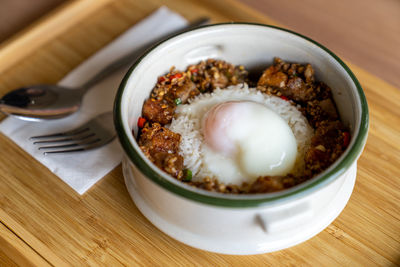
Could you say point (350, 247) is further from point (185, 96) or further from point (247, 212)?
point (185, 96)

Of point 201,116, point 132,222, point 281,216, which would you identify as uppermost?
point 281,216

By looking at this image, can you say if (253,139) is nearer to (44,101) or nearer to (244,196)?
(244,196)

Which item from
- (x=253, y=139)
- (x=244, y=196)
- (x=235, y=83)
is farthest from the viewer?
(x=235, y=83)

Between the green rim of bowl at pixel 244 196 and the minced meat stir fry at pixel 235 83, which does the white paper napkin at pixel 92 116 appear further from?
the green rim of bowl at pixel 244 196

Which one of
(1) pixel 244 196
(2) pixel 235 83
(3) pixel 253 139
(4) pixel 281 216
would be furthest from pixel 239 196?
(2) pixel 235 83

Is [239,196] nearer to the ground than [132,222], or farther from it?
farther from it

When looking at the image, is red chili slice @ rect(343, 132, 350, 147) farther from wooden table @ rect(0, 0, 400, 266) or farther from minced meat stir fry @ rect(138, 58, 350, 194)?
wooden table @ rect(0, 0, 400, 266)

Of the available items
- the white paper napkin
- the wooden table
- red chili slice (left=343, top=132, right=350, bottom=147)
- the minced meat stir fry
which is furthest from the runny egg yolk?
the white paper napkin
